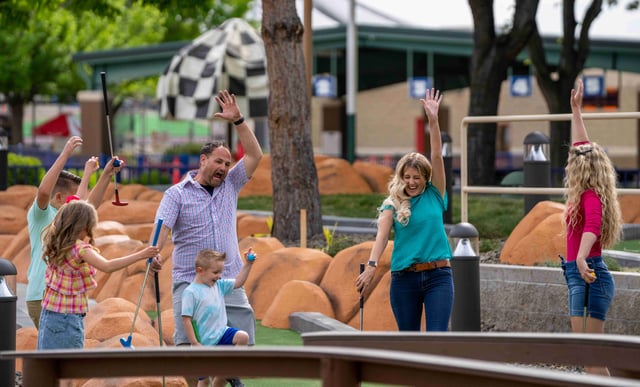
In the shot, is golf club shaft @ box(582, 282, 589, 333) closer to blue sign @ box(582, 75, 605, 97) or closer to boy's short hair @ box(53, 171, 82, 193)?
boy's short hair @ box(53, 171, 82, 193)

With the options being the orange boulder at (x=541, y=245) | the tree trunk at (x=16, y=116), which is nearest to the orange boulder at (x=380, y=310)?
the orange boulder at (x=541, y=245)

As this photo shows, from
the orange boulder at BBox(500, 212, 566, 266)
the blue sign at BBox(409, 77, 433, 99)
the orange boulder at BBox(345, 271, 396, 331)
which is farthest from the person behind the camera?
the blue sign at BBox(409, 77, 433, 99)

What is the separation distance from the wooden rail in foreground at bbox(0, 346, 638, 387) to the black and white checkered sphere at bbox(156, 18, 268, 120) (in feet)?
63.0

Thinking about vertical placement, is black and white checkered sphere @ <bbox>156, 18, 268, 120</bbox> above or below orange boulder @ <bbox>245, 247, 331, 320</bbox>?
above

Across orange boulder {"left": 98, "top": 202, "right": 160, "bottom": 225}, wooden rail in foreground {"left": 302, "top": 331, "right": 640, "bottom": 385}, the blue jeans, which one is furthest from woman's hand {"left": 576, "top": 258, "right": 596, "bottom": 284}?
orange boulder {"left": 98, "top": 202, "right": 160, "bottom": 225}

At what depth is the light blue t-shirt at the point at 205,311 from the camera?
656 cm

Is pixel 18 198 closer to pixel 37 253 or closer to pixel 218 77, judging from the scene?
pixel 218 77

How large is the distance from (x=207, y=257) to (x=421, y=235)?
124cm

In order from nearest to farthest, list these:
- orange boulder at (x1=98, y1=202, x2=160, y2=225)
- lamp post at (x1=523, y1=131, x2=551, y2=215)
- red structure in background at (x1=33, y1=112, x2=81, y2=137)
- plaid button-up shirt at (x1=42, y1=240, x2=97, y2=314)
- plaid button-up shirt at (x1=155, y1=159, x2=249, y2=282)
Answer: plaid button-up shirt at (x1=42, y1=240, x2=97, y2=314)
plaid button-up shirt at (x1=155, y1=159, x2=249, y2=282)
lamp post at (x1=523, y1=131, x2=551, y2=215)
orange boulder at (x1=98, y1=202, x2=160, y2=225)
red structure in background at (x1=33, y1=112, x2=81, y2=137)

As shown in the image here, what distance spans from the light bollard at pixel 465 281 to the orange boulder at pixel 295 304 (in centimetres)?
166

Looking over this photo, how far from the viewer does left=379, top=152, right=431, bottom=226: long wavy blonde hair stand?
706cm

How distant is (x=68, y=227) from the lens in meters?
6.31

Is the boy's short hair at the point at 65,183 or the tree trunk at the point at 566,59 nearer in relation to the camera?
the boy's short hair at the point at 65,183

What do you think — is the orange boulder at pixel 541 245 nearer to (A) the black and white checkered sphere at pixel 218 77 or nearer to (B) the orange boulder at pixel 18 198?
(B) the orange boulder at pixel 18 198
